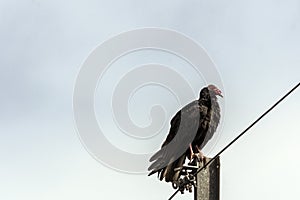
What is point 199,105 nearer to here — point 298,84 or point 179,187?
point 179,187

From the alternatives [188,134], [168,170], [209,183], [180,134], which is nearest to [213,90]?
[188,134]

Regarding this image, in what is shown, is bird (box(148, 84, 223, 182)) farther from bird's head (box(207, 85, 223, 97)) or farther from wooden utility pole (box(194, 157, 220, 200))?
wooden utility pole (box(194, 157, 220, 200))

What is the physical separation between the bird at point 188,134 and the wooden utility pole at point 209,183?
1.34ft

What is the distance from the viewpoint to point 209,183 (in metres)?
6.00

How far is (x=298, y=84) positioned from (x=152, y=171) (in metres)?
2.01

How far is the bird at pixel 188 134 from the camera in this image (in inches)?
271

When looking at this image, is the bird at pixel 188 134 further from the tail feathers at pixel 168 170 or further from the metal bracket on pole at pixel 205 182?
the metal bracket on pole at pixel 205 182

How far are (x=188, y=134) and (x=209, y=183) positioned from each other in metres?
1.98

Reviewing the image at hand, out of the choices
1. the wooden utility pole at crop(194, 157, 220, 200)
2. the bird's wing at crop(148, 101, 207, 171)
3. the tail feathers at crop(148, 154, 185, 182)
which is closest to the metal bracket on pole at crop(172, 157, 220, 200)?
the wooden utility pole at crop(194, 157, 220, 200)

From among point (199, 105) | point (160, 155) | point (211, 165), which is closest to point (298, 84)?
point (211, 165)

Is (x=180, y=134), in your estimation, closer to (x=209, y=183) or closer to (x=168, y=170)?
(x=168, y=170)

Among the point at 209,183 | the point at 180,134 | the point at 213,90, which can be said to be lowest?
the point at 209,183

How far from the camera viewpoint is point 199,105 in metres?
8.94

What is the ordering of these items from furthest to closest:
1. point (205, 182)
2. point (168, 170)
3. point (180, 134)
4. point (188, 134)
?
point (188, 134)
point (180, 134)
point (168, 170)
point (205, 182)
